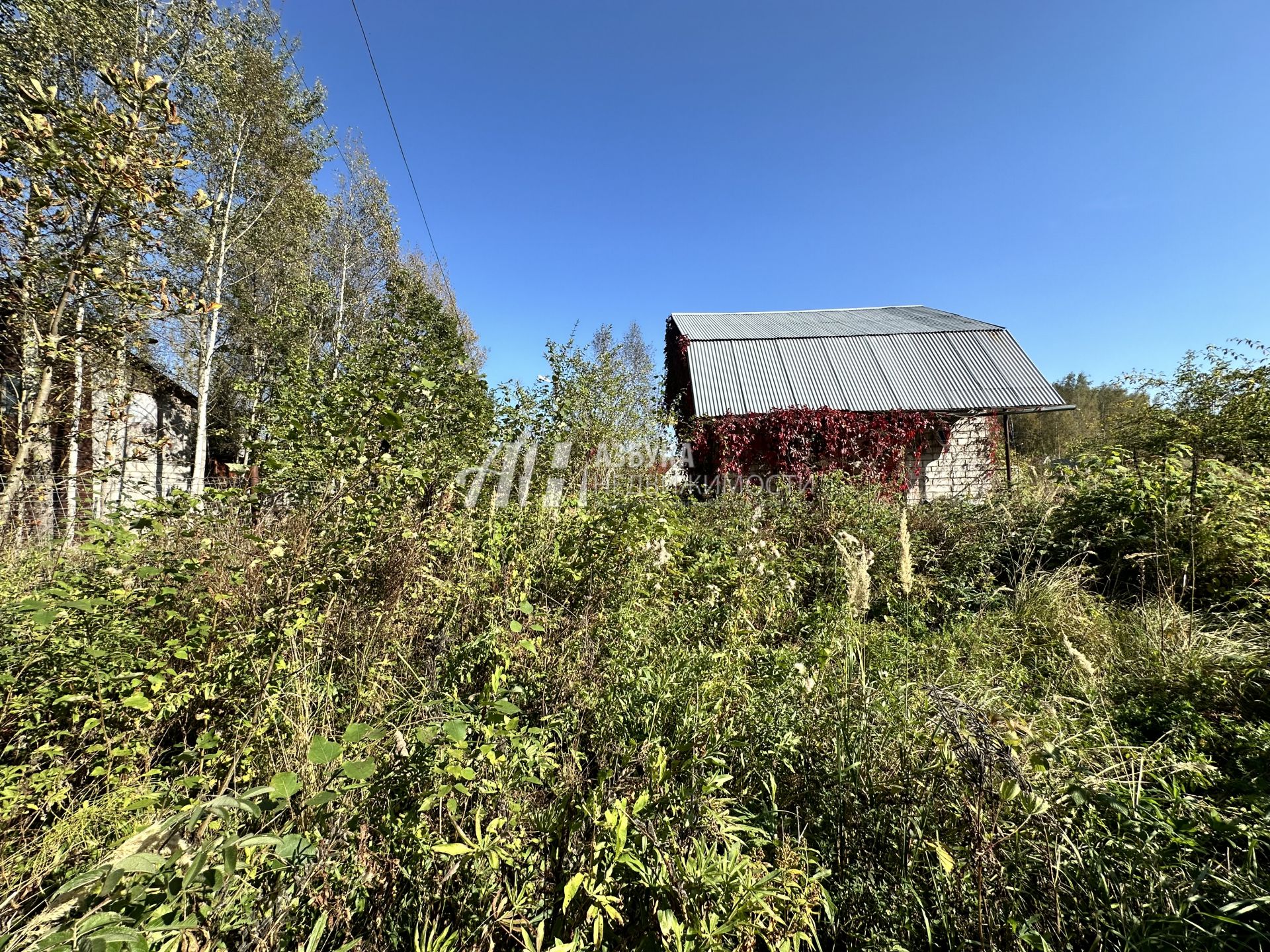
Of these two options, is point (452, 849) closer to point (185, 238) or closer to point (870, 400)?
point (870, 400)

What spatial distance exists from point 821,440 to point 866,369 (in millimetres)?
2476

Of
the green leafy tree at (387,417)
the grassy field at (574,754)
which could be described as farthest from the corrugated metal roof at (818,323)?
the grassy field at (574,754)

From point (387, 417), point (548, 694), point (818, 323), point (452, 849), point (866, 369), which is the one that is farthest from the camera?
point (818, 323)

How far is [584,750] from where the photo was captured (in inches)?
81.0

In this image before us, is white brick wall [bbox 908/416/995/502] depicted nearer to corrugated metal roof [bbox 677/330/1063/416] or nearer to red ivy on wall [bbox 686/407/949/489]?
red ivy on wall [bbox 686/407/949/489]

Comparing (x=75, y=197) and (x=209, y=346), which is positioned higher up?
(x=209, y=346)

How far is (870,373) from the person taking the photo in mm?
9938

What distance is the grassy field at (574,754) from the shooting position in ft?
4.12

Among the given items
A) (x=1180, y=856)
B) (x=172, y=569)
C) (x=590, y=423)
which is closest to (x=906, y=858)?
(x=1180, y=856)

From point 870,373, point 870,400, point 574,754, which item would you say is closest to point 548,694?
point 574,754

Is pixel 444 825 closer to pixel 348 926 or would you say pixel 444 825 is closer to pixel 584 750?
pixel 348 926

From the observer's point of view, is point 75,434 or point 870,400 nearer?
point 75,434

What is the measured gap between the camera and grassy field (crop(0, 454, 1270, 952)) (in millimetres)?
1257

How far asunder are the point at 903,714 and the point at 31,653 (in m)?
3.44
